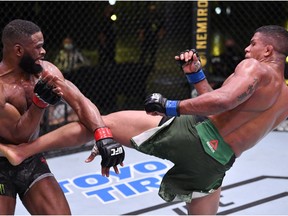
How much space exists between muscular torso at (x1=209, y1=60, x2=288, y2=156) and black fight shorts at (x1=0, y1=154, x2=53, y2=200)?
879 millimetres

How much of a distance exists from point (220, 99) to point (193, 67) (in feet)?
1.39

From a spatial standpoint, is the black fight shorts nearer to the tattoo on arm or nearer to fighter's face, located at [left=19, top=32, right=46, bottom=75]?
fighter's face, located at [left=19, top=32, right=46, bottom=75]

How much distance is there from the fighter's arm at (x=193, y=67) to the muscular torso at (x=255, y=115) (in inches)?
9.3

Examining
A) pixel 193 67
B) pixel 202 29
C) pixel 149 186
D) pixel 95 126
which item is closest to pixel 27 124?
pixel 95 126

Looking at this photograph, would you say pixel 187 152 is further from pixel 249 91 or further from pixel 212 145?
pixel 249 91

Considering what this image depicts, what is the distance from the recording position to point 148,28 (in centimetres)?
570

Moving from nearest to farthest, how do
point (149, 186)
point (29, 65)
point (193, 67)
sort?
point (29, 65) → point (193, 67) → point (149, 186)

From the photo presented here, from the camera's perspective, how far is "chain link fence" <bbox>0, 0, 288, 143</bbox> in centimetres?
530

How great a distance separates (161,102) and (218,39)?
4.60 m

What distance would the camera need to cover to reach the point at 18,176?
→ 2.11 meters

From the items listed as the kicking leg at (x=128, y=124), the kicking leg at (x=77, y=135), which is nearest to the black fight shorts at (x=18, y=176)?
the kicking leg at (x=77, y=135)

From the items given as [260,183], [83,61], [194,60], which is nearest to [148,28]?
[83,61]

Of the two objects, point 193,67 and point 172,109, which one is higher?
point 193,67

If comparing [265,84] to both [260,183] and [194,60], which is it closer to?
[194,60]
